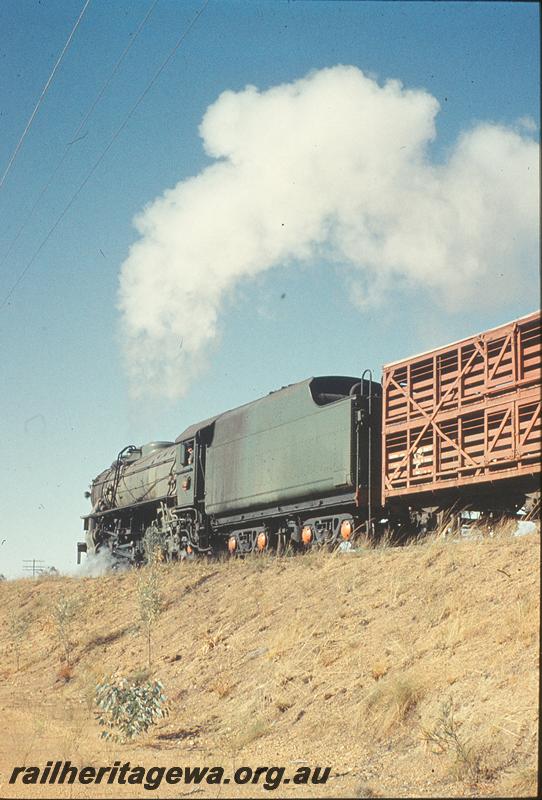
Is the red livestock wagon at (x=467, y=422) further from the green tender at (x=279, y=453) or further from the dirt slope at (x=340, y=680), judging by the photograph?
the dirt slope at (x=340, y=680)

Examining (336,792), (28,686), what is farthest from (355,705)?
(28,686)

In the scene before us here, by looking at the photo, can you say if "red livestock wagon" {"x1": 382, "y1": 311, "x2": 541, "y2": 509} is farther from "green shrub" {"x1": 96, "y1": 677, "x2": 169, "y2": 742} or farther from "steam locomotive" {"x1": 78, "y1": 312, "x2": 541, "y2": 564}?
"green shrub" {"x1": 96, "y1": 677, "x2": 169, "y2": 742}

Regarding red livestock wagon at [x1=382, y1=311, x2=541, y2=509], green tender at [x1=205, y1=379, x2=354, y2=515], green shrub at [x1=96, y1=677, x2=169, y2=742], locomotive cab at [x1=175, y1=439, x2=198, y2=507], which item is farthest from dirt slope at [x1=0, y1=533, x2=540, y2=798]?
locomotive cab at [x1=175, y1=439, x2=198, y2=507]

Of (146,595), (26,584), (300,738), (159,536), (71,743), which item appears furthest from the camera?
(26,584)

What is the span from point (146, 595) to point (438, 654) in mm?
9065

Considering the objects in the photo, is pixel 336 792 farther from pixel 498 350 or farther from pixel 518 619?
pixel 498 350

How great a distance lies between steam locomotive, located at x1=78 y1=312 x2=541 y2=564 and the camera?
49.6 ft

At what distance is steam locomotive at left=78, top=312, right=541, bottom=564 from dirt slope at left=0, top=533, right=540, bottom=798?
178 cm

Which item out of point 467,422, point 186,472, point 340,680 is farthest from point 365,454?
point 186,472

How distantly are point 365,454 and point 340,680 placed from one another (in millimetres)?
7317

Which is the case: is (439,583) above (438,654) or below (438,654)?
above

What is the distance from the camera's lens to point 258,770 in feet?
30.8

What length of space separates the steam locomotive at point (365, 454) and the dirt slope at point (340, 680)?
70.2 inches

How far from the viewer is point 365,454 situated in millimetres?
18344
